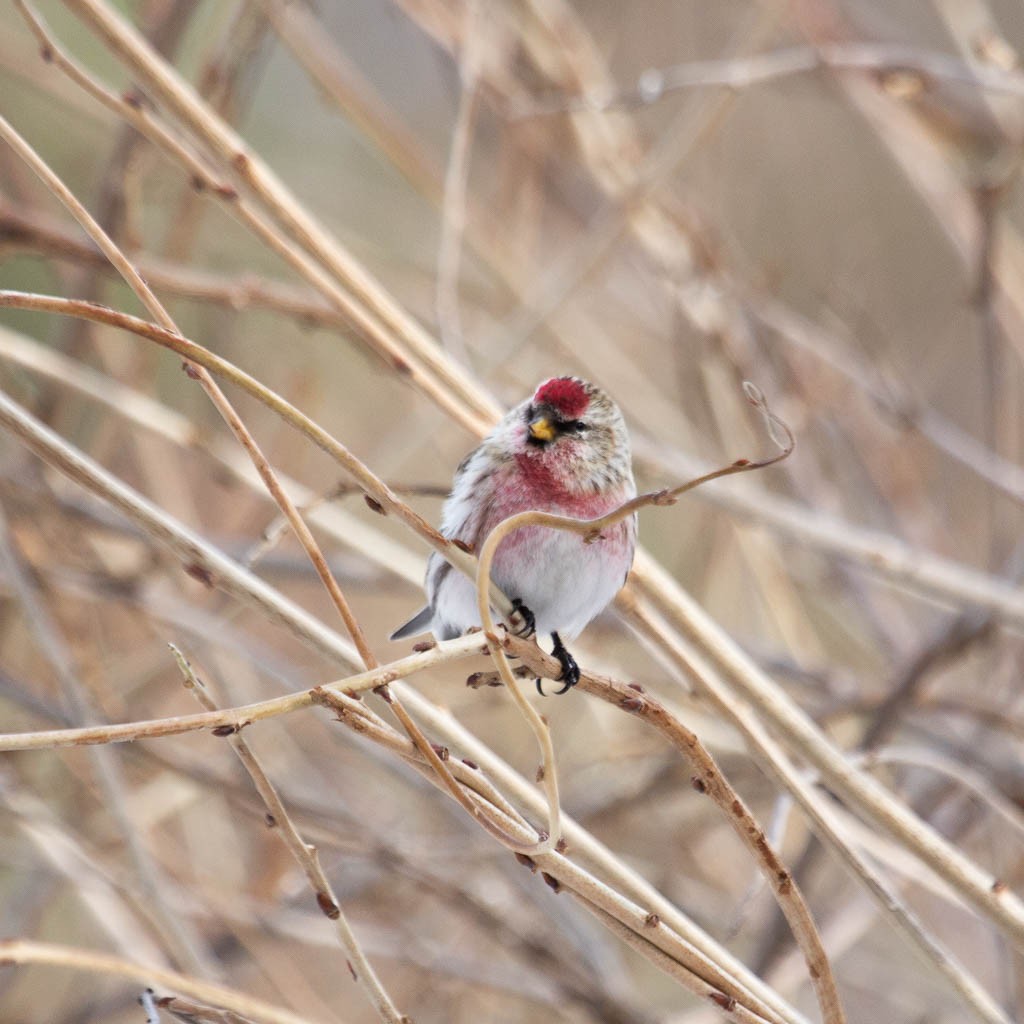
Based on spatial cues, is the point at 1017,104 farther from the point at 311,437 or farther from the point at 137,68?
the point at 311,437

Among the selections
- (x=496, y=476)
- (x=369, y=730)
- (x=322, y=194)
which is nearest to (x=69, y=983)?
(x=496, y=476)

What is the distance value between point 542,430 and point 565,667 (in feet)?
1.93

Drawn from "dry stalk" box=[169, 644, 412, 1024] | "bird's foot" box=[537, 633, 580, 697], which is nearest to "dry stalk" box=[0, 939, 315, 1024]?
"dry stalk" box=[169, 644, 412, 1024]

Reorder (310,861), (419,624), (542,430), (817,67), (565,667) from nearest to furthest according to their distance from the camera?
(310,861) < (565,667) < (542,430) < (419,624) < (817,67)

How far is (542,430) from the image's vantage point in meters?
2.28

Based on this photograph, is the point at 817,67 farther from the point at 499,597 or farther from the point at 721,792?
the point at 721,792

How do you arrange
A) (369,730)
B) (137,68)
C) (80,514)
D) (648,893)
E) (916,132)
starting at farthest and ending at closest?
1. (916,132)
2. (80,514)
3. (137,68)
4. (648,893)
5. (369,730)

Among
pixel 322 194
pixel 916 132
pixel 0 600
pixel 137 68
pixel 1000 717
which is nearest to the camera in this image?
pixel 137 68

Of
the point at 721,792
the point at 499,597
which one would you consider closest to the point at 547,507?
the point at 499,597

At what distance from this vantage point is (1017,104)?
3502 millimetres

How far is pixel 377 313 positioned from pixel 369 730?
892mm

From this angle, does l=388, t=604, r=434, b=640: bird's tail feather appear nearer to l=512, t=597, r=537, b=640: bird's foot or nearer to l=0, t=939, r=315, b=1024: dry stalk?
l=512, t=597, r=537, b=640: bird's foot

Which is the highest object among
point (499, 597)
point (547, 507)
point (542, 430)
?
point (542, 430)

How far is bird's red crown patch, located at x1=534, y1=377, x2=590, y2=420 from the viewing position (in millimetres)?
2361
